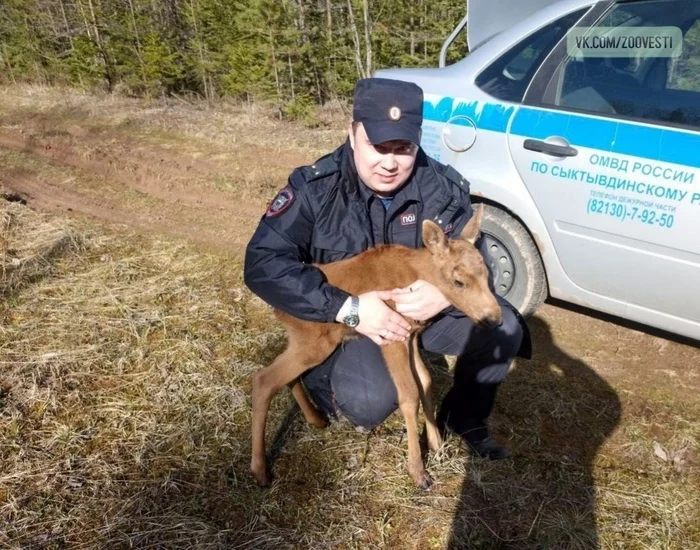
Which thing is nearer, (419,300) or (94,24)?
(419,300)

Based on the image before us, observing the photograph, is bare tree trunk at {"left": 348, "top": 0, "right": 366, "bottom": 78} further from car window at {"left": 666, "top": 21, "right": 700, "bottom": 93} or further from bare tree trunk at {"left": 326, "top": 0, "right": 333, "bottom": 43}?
car window at {"left": 666, "top": 21, "right": 700, "bottom": 93}

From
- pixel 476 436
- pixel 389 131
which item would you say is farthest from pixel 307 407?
pixel 389 131

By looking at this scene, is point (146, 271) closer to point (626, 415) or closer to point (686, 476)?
point (626, 415)

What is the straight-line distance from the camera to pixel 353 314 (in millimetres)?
2654

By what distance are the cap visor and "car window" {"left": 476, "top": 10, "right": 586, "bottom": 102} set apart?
1781 millimetres

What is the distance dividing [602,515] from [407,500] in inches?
41.2

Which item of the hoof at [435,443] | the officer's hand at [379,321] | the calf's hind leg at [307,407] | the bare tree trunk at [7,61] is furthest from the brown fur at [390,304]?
the bare tree trunk at [7,61]

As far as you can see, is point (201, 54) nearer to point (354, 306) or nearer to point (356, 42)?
point (356, 42)

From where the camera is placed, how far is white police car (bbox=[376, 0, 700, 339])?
3375mm

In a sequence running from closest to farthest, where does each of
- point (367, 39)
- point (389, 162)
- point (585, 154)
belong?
point (389, 162), point (585, 154), point (367, 39)

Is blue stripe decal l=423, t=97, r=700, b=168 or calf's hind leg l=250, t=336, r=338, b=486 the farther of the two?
blue stripe decal l=423, t=97, r=700, b=168

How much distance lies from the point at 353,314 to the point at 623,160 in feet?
7.20

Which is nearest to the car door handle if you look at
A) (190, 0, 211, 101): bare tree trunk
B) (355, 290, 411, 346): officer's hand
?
(355, 290, 411, 346): officer's hand

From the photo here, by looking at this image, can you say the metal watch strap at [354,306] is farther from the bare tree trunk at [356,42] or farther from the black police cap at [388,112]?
the bare tree trunk at [356,42]
